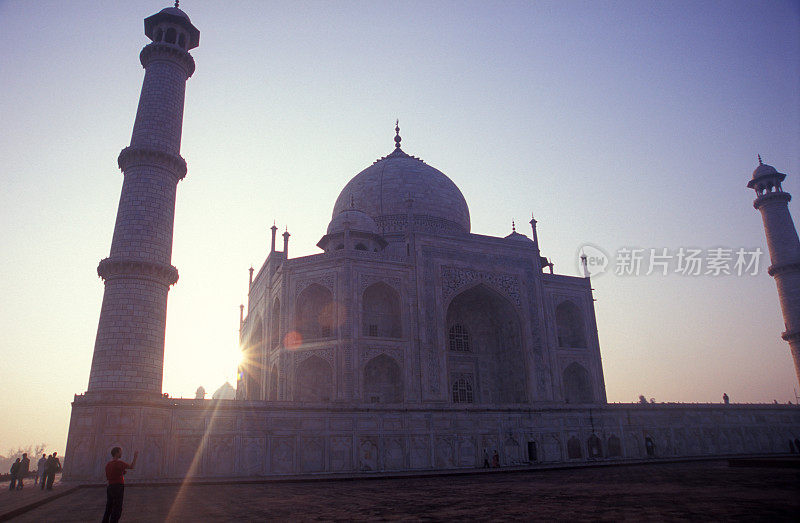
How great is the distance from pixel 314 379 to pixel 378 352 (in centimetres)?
302

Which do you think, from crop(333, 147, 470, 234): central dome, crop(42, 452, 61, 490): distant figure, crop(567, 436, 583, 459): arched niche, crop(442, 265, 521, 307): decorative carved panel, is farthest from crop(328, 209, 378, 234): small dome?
crop(42, 452, 61, 490): distant figure

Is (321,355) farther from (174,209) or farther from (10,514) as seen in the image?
(10,514)

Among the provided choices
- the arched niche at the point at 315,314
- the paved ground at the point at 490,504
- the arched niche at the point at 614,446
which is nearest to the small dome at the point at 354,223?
the arched niche at the point at 315,314

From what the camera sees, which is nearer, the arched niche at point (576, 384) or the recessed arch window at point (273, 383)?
the recessed arch window at point (273, 383)

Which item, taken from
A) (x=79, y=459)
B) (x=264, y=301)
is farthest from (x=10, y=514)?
(x=264, y=301)

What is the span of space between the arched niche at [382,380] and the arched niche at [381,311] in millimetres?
1276

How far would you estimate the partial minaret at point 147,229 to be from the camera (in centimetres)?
1508

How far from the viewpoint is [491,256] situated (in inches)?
1019

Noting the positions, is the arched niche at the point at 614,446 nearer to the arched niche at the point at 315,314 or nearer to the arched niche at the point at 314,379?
the arched niche at the point at 314,379

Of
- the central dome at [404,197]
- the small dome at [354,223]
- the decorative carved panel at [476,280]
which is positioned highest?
the central dome at [404,197]

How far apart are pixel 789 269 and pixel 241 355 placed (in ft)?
101

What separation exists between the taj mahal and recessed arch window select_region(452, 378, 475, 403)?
0.09 metres

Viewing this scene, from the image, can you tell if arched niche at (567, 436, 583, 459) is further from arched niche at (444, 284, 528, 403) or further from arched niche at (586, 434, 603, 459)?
arched niche at (444, 284, 528, 403)

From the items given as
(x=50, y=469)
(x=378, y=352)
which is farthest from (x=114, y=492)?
(x=378, y=352)
